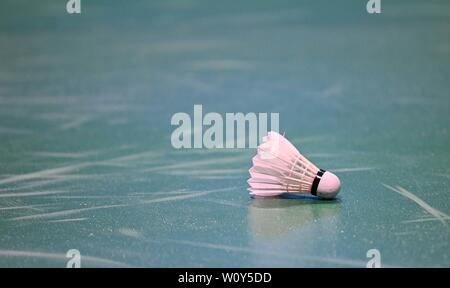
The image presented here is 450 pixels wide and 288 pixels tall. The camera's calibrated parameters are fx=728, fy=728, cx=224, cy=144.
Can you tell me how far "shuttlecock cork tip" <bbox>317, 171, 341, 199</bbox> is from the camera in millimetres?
3781

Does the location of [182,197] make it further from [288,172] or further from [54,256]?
[54,256]

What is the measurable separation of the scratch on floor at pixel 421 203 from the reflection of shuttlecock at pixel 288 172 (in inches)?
16.7

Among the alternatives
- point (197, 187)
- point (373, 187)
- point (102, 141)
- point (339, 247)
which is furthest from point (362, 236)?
point (102, 141)

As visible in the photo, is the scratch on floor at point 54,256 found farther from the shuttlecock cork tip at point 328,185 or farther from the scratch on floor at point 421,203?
the scratch on floor at point 421,203

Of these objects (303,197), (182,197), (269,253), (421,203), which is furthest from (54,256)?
(421,203)

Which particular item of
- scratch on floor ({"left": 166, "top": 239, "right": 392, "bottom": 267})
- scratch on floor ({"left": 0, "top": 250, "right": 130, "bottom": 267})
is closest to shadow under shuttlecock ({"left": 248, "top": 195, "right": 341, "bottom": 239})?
scratch on floor ({"left": 166, "top": 239, "right": 392, "bottom": 267})

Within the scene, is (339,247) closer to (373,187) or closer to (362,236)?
(362,236)

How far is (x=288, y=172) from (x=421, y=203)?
71 cm

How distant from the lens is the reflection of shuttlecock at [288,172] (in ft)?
12.5

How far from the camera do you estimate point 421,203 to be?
380 cm

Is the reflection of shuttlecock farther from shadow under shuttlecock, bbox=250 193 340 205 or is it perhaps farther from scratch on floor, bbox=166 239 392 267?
scratch on floor, bbox=166 239 392 267

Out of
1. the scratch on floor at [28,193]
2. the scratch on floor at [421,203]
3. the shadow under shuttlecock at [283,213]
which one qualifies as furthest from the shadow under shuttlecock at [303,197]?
the scratch on floor at [28,193]

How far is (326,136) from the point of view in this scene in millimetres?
5434
